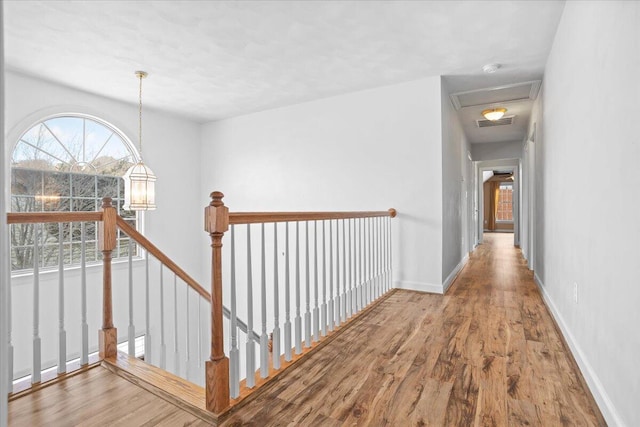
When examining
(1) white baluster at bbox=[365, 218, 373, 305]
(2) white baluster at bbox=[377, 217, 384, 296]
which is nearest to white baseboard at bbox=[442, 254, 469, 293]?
(2) white baluster at bbox=[377, 217, 384, 296]

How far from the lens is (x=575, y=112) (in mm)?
2115

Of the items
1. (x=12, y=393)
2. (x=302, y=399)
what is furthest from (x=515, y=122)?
(x=12, y=393)

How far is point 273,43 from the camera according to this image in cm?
302

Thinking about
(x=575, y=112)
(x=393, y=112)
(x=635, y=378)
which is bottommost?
(x=635, y=378)

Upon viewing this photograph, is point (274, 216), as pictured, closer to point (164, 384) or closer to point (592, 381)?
point (164, 384)

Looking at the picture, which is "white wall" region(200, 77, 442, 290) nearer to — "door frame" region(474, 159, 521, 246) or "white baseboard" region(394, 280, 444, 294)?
"white baseboard" region(394, 280, 444, 294)

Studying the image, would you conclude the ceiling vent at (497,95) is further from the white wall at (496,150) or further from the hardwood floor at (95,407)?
the hardwood floor at (95,407)

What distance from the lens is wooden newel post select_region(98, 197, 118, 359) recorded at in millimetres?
2064

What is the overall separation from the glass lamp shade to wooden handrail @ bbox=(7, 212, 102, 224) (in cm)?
151

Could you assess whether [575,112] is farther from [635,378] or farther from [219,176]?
[219,176]

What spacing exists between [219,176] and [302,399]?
Answer: 450cm

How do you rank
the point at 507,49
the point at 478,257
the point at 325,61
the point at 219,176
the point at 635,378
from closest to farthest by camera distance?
the point at 635,378, the point at 507,49, the point at 325,61, the point at 219,176, the point at 478,257

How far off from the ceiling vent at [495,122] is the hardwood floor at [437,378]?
3.53 m

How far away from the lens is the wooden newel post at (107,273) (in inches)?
81.3
